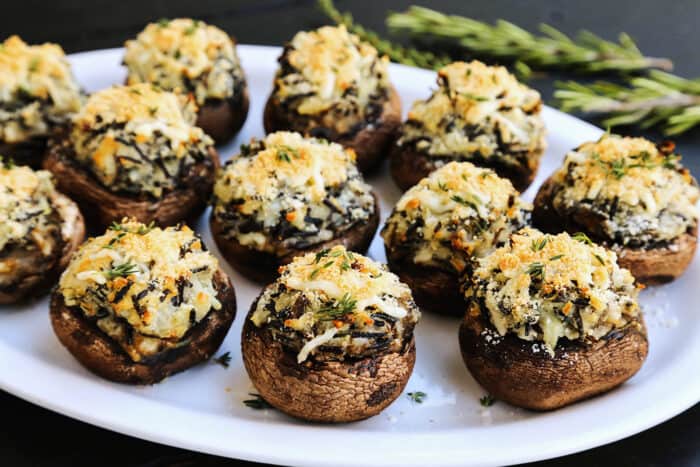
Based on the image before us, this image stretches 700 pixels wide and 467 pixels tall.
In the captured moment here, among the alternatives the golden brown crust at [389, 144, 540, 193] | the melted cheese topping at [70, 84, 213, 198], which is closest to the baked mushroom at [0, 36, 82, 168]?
the melted cheese topping at [70, 84, 213, 198]

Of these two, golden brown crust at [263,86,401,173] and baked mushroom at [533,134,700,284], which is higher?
baked mushroom at [533,134,700,284]

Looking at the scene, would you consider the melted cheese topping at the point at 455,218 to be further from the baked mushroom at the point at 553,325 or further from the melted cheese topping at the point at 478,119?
the melted cheese topping at the point at 478,119

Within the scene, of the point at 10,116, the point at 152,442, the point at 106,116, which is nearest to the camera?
the point at 152,442

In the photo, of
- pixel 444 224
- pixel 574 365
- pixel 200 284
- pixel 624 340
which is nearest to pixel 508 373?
pixel 574 365

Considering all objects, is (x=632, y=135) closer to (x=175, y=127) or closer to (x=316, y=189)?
(x=316, y=189)

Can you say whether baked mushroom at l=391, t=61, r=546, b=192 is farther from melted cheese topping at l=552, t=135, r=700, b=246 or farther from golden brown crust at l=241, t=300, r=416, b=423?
golden brown crust at l=241, t=300, r=416, b=423

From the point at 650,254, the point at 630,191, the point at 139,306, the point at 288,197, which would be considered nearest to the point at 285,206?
the point at 288,197

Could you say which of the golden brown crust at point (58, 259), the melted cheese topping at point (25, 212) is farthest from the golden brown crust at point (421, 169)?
the melted cheese topping at point (25, 212)
